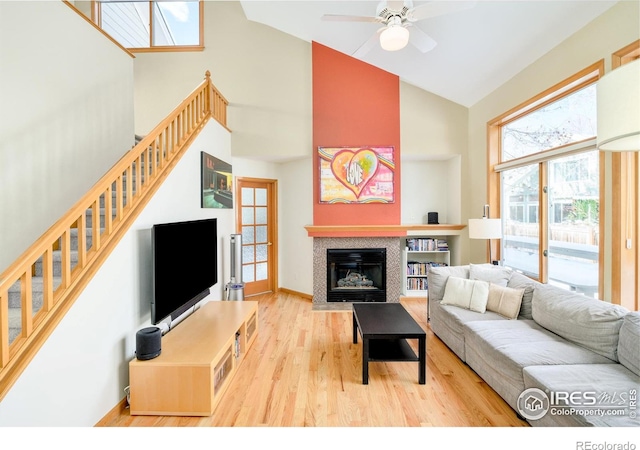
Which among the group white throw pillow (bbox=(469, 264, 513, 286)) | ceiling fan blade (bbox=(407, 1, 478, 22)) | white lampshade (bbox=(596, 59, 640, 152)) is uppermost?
ceiling fan blade (bbox=(407, 1, 478, 22))

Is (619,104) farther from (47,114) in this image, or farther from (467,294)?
(47,114)

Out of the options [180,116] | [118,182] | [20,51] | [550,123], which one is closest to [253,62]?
[180,116]

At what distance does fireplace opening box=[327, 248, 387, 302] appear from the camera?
182 inches

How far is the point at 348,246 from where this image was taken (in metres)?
4.64

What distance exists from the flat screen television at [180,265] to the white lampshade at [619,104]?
270 cm

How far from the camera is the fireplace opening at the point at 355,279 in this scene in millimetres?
4625

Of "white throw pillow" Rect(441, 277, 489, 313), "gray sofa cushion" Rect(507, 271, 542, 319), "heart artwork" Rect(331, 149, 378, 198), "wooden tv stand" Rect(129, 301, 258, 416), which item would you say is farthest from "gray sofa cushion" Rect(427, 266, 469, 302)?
"wooden tv stand" Rect(129, 301, 258, 416)

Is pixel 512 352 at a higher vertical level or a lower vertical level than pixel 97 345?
lower

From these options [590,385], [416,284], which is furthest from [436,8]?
[416,284]

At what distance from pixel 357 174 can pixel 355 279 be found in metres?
1.72

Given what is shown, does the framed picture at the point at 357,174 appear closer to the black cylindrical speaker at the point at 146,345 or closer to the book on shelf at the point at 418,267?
the book on shelf at the point at 418,267

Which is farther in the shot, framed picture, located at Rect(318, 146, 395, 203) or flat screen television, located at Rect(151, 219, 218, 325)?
framed picture, located at Rect(318, 146, 395, 203)

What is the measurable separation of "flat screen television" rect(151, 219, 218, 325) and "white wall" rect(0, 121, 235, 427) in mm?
165

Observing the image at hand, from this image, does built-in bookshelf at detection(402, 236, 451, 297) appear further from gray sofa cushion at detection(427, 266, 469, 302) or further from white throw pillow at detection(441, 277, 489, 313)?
white throw pillow at detection(441, 277, 489, 313)
